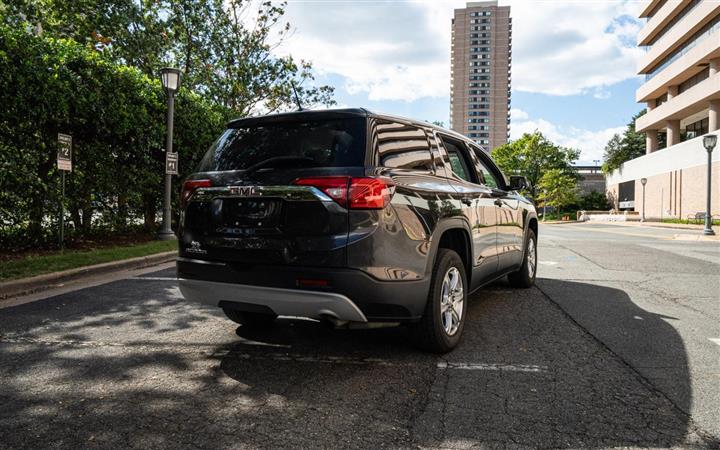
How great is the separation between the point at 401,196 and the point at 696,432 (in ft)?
6.93

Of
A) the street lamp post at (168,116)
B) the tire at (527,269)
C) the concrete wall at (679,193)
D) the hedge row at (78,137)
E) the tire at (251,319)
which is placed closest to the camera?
the tire at (251,319)

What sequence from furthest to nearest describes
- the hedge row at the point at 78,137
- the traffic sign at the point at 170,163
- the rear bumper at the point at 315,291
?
the traffic sign at the point at 170,163
the hedge row at the point at 78,137
the rear bumper at the point at 315,291

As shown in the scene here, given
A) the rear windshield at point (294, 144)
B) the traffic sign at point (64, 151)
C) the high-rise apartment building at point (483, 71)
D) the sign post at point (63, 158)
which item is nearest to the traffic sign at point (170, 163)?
the sign post at point (63, 158)

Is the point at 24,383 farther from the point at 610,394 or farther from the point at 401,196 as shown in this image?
the point at 610,394

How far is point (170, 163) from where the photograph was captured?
1173 cm

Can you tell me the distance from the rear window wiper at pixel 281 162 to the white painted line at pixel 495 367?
1.74 metres

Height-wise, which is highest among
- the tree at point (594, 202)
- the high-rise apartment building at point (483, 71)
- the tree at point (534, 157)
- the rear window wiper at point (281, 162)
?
the high-rise apartment building at point (483, 71)

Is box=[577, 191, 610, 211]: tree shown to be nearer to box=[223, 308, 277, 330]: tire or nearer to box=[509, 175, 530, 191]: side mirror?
box=[509, 175, 530, 191]: side mirror

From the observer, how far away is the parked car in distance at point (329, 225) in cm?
317

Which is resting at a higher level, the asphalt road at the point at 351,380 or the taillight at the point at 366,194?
the taillight at the point at 366,194

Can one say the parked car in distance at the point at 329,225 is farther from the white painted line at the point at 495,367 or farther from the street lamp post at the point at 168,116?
the street lamp post at the point at 168,116

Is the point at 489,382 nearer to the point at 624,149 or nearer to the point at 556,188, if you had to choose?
the point at 556,188

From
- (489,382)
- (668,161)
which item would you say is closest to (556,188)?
(668,161)

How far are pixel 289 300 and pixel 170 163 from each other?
9.64m
